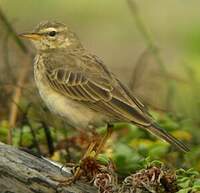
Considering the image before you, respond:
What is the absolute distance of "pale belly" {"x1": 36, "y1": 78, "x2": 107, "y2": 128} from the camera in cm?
825

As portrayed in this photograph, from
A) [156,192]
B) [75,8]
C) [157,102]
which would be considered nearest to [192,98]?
[157,102]

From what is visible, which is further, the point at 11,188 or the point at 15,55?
the point at 15,55

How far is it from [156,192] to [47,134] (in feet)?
7.25

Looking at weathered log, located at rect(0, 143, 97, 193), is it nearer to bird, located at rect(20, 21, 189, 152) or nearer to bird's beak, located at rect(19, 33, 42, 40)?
bird, located at rect(20, 21, 189, 152)

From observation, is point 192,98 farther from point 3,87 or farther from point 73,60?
point 73,60

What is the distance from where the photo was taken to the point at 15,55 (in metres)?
11.2

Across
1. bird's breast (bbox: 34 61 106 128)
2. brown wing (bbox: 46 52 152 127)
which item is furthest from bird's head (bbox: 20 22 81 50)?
bird's breast (bbox: 34 61 106 128)

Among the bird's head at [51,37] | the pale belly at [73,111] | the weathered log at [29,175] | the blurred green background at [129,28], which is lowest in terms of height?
the blurred green background at [129,28]

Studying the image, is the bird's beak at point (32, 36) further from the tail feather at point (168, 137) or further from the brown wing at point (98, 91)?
the tail feather at point (168, 137)

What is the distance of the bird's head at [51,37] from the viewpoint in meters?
9.27

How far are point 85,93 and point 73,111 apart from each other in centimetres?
25

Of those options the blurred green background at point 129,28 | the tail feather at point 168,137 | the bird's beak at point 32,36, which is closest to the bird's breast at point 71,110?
the tail feather at point 168,137

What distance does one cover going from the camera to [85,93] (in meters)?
8.49

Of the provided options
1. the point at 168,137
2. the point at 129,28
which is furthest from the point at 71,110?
the point at 129,28
